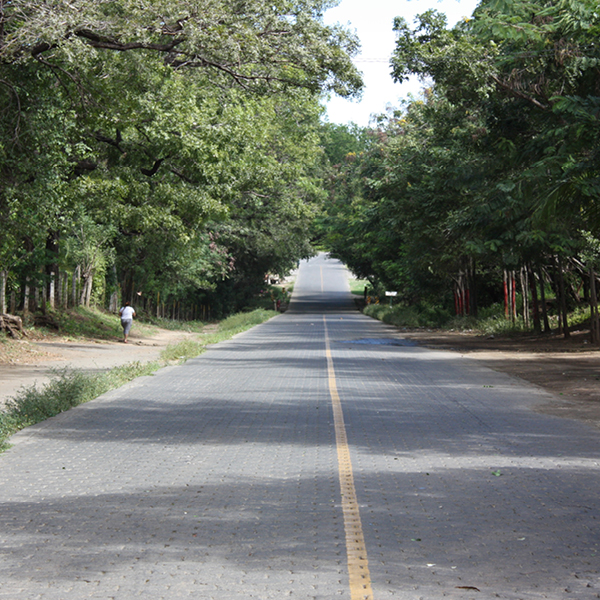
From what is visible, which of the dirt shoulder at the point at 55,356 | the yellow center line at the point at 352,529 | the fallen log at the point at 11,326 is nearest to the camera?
the yellow center line at the point at 352,529

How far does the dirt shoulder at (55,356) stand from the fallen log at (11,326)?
39cm

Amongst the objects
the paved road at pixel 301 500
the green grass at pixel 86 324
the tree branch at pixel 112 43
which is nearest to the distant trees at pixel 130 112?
the tree branch at pixel 112 43

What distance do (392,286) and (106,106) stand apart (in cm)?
4606

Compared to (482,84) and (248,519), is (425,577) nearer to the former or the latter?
(248,519)

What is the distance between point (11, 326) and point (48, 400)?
13919 mm

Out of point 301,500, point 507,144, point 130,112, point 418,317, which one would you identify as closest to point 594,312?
point 507,144

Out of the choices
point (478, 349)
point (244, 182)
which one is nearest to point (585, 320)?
point (478, 349)

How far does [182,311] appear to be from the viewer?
5966cm

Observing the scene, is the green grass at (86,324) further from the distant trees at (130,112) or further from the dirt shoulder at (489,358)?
the dirt shoulder at (489,358)

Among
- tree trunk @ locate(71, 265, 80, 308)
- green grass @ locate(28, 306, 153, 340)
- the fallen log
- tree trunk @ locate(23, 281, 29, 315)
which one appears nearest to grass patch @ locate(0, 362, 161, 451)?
the fallen log

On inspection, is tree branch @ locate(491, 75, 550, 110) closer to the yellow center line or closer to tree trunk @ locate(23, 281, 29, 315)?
the yellow center line

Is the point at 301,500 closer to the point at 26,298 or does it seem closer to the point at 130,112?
the point at 130,112

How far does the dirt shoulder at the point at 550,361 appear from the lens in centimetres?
1367

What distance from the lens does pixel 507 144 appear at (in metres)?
19.9
